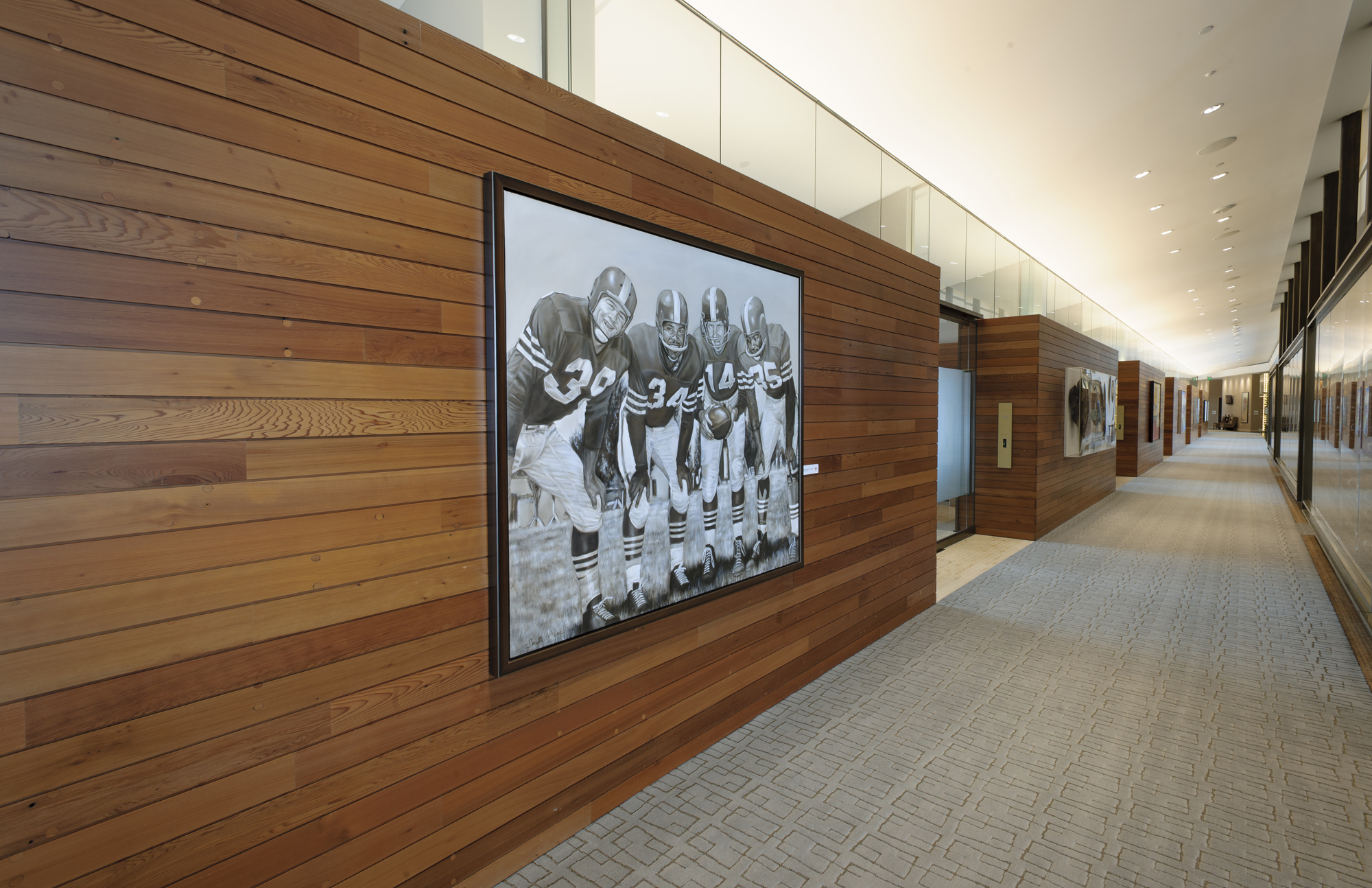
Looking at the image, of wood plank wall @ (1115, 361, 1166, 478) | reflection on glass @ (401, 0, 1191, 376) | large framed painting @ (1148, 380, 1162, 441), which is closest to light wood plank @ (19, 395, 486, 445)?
reflection on glass @ (401, 0, 1191, 376)

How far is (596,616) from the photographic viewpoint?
7.48 ft

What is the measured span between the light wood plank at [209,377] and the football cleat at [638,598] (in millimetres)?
995

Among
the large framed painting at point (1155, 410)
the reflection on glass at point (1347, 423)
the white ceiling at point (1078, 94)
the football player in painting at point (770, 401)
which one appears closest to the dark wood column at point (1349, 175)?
the white ceiling at point (1078, 94)

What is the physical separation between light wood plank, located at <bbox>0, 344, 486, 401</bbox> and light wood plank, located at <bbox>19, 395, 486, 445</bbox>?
2cm

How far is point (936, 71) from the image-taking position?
483cm

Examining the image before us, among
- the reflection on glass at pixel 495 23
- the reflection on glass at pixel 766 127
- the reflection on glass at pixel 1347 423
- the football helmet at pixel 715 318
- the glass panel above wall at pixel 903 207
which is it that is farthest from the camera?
the glass panel above wall at pixel 903 207

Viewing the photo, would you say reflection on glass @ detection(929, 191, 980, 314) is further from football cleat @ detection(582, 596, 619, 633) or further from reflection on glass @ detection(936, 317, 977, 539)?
football cleat @ detection(582, 596, 619, 633)

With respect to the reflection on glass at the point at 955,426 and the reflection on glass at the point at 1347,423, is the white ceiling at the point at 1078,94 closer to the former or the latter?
the reflection on glass at the point at 955,426

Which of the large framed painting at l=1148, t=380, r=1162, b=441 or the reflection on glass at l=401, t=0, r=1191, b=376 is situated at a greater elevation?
the reflection on glass at l=401, t=0, r=1191, b=376

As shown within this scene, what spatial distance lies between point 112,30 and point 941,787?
11.3ft

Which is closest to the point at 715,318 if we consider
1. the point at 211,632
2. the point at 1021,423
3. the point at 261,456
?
the point at 261,456

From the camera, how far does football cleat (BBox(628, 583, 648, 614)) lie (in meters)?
2.43

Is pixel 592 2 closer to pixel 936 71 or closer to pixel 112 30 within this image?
pixel 112 30

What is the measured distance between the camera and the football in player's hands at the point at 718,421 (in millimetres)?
2777
